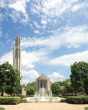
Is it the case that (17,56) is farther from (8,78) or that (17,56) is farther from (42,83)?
(8,78)

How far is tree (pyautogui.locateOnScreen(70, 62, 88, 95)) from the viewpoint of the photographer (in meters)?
28.9

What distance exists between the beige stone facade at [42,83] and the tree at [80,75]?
50.0 m

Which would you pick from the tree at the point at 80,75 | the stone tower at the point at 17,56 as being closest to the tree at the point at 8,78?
the tree at the point at 80,75

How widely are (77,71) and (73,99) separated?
33.7 feet

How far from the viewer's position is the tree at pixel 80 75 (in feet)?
94.9

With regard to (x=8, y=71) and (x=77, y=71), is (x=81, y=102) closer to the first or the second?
(x=77, y=71)

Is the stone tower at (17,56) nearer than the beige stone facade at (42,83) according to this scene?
Yes

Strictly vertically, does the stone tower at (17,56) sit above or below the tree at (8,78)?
above

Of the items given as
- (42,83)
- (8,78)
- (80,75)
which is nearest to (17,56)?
(42,83)

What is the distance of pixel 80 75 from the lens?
95.2ft

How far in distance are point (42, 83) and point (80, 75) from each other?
5276 centimetres

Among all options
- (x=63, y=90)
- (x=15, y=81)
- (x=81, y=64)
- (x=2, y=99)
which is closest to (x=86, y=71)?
(x=81, y=64)

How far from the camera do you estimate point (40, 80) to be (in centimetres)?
7988

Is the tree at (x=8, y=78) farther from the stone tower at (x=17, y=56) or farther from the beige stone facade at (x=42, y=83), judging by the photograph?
the beige stone facade at (x=42, y=83)
